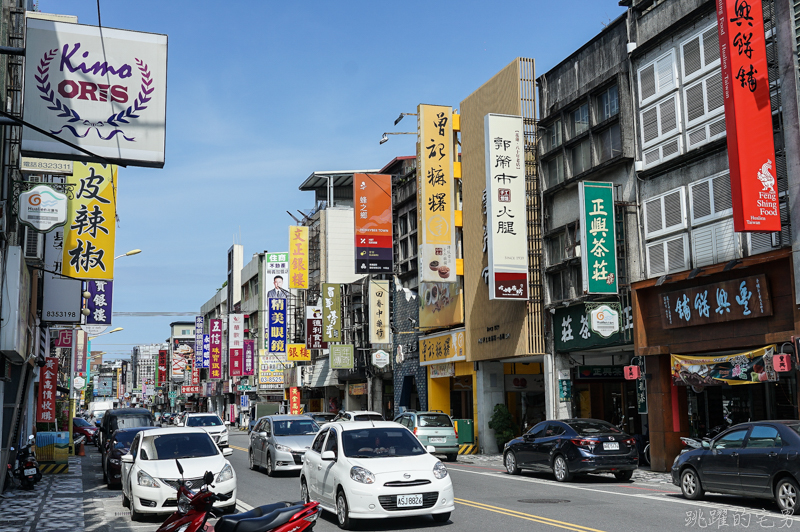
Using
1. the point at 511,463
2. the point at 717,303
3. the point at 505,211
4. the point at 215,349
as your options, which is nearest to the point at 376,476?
the point at 511,463

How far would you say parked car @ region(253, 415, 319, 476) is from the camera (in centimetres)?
2125

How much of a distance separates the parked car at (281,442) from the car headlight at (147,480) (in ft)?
21.5

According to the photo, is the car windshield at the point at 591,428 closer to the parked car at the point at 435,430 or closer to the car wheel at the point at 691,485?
the car wheel at the point at 691,485

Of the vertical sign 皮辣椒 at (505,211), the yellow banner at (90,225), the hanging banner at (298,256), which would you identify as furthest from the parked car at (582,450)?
the hanging banner at (298,256)

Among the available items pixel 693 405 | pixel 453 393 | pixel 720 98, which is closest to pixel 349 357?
pixel 453 393

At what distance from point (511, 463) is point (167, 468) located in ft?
34.9

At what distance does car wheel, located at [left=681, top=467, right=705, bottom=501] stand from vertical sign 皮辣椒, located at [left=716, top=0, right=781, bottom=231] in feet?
Result: 19.1

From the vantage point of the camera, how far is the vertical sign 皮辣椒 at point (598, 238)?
22.5 meters

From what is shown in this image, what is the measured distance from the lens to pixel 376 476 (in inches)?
465

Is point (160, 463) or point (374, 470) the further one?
point (160, 463)

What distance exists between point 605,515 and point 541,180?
17.0 metres

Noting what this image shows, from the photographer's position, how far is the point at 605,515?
42.3ft

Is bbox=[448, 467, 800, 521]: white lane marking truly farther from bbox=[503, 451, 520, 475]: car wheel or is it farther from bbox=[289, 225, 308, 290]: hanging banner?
bbox=[289, 225, 308, 290]: hanging banner

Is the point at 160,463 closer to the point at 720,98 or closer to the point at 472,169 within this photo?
the point at 720,98
